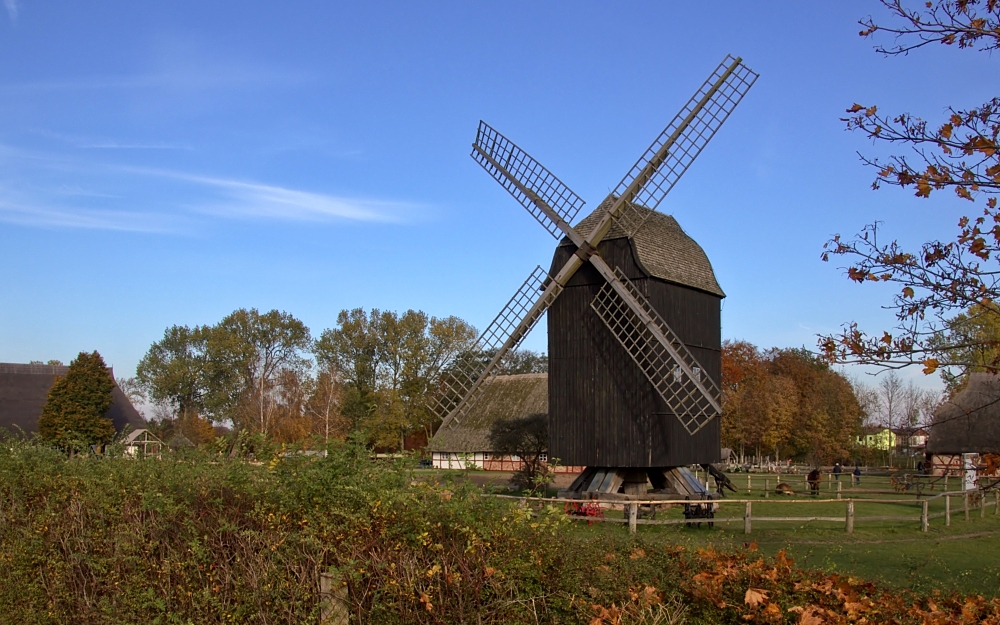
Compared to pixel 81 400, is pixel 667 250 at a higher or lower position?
higher

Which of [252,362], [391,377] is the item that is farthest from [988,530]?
[252,362]

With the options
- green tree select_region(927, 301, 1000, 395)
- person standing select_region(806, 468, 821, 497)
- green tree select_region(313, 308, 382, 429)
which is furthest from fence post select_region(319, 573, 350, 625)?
green tree select_region(313, 308, 382, 429)

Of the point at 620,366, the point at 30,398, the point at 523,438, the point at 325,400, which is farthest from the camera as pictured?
the point at 325,400

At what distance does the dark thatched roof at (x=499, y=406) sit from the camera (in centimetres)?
4422

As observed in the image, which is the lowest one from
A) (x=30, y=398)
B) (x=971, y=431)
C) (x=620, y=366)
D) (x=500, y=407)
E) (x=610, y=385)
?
(x=30, y=398)

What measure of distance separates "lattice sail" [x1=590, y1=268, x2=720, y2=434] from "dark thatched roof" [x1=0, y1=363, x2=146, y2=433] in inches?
1506

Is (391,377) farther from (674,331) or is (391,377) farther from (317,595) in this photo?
(317,595)

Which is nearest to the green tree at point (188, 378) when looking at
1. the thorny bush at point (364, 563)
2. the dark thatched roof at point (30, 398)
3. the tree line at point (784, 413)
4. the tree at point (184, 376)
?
the tree at point (184, 376)

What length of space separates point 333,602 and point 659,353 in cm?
1436

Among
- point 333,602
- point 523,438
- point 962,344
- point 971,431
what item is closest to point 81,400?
point 523,438

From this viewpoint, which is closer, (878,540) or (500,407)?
(878,540)

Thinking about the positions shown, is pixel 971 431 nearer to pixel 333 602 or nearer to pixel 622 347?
pixel 622 347

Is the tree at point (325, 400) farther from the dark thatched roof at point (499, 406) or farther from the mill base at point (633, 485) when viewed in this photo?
the mill base at point (633, 485)

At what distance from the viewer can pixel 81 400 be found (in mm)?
45750
